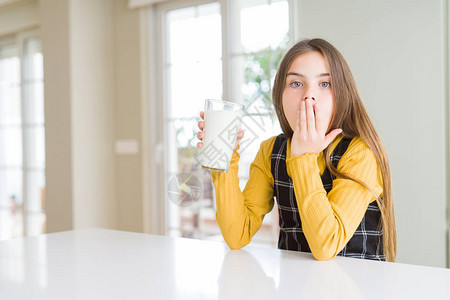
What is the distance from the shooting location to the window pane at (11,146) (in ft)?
14.5

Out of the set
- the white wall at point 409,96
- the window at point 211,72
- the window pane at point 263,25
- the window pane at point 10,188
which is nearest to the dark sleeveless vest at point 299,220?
the white wall at point 409,96

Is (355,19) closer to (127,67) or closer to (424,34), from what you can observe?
(424,34)

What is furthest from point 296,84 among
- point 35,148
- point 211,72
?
point 35,148

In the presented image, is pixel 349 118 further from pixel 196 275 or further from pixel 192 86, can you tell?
pixel 192 86

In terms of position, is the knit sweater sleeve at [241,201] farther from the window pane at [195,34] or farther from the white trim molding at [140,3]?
the white trim molding at [140,3]

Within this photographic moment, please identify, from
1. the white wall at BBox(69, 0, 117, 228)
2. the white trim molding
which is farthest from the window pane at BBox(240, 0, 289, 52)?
the white wall at BBox(69, 0, 117, 228)

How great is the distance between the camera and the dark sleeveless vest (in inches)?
46.2

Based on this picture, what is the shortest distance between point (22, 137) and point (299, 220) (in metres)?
3.60

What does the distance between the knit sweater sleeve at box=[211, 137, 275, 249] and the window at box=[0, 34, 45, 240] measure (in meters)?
3.26

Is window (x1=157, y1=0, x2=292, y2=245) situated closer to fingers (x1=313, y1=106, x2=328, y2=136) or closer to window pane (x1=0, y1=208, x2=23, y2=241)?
fingers (x1=313, y1=106, x2=328, y2=136)

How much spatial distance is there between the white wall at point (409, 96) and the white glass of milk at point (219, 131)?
4.42 feet

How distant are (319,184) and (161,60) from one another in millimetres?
2490

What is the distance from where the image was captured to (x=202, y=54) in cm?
317

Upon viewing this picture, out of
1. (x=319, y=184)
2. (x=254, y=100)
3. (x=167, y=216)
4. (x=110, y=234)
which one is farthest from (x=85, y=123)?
(x=319, y=184)
